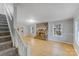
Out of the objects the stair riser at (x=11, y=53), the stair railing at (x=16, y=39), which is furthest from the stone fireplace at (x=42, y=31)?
the stair riser at (x=11, y=53)

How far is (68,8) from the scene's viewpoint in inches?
65.0

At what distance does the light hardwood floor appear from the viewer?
1665 millimetres

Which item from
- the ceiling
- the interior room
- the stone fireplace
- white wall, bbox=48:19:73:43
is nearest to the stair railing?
the interior room

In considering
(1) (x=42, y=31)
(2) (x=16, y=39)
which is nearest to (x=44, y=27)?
(1) (x=42, y=31)

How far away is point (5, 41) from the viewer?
1.86m

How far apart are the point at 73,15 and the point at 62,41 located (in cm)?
48

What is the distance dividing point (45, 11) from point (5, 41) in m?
0.93

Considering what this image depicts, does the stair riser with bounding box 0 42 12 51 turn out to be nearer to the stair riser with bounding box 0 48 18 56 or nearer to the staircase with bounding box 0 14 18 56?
the staircase with bounding box 0 14 18 56

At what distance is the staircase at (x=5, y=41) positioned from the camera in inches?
67.4

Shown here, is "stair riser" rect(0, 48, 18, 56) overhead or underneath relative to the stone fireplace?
underneath

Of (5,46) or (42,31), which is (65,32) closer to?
(42,31)

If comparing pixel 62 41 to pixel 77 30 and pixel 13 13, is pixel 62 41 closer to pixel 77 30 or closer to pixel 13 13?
pixel 77 30

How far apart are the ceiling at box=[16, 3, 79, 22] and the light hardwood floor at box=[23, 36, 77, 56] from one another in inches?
15.3

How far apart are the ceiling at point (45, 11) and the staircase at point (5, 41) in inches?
11.5
